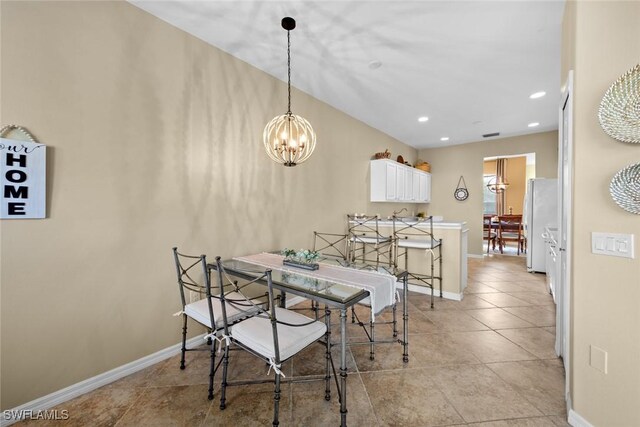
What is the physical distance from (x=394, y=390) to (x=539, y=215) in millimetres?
→ 5126

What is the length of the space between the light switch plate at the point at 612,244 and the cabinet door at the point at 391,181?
3583 millimetres

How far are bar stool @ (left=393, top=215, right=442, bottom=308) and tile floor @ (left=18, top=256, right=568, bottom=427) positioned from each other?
1.08 meters

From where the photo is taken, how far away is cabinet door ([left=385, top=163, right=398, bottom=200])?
5004 mm

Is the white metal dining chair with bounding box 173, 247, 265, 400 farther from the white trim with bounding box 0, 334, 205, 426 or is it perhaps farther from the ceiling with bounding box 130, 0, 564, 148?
the ceiling with bounding box 130, 0, 564, 148

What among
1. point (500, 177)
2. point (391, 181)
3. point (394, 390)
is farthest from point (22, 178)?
point (500, 177)

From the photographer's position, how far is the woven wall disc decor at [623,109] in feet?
4.20

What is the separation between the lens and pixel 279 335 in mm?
1595

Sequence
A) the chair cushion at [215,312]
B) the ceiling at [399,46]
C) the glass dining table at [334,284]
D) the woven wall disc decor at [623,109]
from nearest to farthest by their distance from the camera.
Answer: the woven wall disc decor at [623,109]
the glass dining table at [334,284]
the chair cushion at [215,312]
the ceiling at [399,46]

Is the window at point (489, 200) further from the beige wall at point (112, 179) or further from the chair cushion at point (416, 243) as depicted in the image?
the beige wall at point (112, 179)

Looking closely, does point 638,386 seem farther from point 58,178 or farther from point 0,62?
point 0,62

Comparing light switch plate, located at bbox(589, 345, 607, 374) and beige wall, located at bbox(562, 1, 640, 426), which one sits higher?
beige wall, located at bbox(562, 1, 640, 426)

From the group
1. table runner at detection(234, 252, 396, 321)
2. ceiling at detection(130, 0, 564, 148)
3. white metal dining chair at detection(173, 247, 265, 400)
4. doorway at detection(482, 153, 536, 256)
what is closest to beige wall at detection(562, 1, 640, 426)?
ceiling at detection(130, 0, 564, 148)

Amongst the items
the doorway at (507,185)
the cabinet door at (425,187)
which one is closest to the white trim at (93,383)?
the cabinet door at (425,187)

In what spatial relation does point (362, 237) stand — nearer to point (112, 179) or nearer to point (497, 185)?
point (112, 179)
